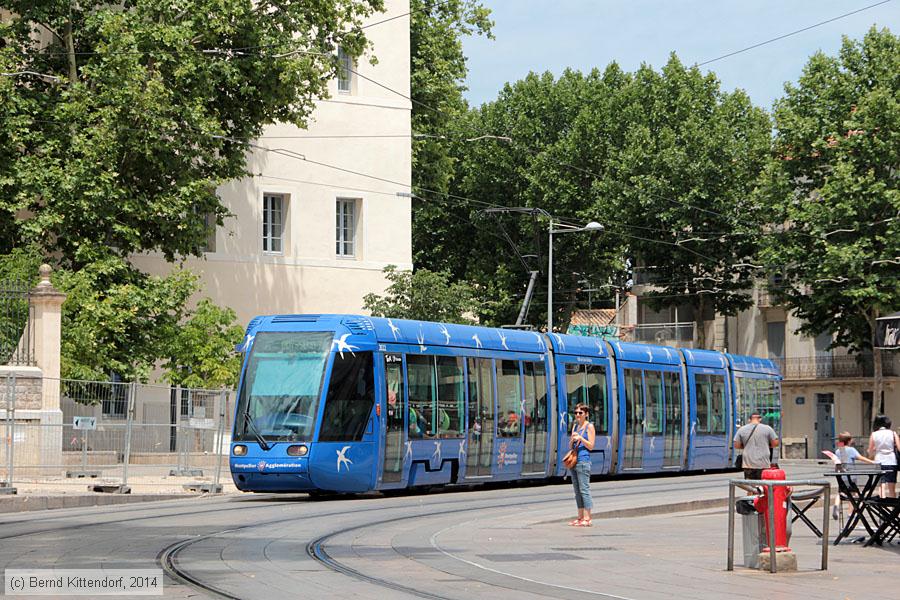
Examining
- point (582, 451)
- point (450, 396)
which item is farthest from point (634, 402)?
point (582, 451)

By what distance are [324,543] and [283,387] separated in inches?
310

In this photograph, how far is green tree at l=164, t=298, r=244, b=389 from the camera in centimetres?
3953

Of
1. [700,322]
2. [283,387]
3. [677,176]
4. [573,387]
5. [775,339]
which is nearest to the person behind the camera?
[283,387]

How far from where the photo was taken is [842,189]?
2217 inches

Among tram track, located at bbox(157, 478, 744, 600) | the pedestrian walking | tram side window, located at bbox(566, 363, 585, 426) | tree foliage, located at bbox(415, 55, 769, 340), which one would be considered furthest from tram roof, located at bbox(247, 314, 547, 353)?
tree foliage, located at bbox(415, 55, 769, 340)

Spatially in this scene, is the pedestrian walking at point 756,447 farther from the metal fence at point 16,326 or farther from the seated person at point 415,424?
the metal fence at point 16,326

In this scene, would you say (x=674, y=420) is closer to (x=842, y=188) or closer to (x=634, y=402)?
(x=634, y=402)

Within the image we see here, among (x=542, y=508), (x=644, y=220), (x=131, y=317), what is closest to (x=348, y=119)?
(x=131, y=317)

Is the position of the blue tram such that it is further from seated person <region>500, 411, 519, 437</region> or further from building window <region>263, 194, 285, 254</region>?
building window <region>263, 194, 285, 254</region>

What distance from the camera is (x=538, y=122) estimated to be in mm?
66625

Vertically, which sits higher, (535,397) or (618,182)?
(618,182)

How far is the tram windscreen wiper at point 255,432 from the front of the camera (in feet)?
79.3

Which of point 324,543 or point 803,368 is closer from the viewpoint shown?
point 324,543

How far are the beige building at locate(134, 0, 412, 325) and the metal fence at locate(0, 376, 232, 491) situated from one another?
15.6 m
